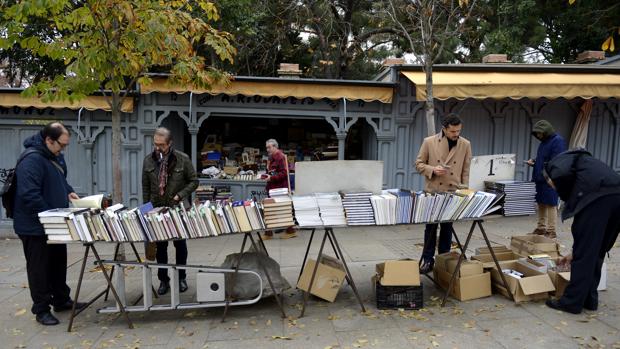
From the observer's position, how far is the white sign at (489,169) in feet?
15.9

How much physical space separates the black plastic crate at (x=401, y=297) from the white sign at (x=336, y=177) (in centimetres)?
101

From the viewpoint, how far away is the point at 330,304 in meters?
4.67

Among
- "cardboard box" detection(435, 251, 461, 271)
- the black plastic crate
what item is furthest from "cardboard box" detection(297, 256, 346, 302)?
"cardboard box" detection(435, 251, 461, 271)

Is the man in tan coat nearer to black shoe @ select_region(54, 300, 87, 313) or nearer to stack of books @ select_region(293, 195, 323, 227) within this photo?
stack of books @ select_region(293, 195, 323, 227)

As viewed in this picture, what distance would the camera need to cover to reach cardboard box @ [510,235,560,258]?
5.45 m

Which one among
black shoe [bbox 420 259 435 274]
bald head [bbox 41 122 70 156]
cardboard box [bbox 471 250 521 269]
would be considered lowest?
black shoe [bbox 420 259 435 274]

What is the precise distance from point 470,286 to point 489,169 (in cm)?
129

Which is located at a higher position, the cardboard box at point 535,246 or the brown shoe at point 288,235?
the cardboard box at point 535,246

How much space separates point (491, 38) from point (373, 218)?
12.8 m

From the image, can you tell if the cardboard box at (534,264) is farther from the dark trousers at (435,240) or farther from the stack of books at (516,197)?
the dark trousers at (435,240)

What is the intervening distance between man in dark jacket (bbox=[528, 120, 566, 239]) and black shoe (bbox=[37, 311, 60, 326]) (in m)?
6.24

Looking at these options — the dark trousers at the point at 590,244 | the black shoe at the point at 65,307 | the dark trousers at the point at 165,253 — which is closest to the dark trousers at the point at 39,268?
the black shoe at the point at 65,307

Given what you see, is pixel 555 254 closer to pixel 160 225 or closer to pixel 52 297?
pixel 160 225

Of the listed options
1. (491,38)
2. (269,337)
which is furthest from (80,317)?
(491,38)
